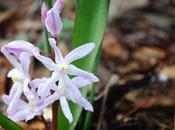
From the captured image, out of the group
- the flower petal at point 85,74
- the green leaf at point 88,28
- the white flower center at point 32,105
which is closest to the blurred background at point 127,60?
the green leaf at point 88,28

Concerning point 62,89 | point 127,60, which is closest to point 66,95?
point 62,89

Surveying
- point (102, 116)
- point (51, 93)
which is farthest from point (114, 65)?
point (51, 93)

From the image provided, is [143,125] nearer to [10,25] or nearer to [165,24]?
[165,24]

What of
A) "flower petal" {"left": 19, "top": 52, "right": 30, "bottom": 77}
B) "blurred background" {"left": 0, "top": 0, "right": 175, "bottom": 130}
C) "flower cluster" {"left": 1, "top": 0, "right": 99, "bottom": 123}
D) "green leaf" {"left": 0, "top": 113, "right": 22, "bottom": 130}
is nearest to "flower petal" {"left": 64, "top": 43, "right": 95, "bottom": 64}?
"flower cluster" {"left": 1, "top": 0, "right": 99, "bottom": 123}

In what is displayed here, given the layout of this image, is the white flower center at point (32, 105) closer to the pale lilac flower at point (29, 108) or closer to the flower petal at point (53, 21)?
the pale lilac flower at point (29, 108)

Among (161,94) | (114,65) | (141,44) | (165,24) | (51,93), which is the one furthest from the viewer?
(165,24)

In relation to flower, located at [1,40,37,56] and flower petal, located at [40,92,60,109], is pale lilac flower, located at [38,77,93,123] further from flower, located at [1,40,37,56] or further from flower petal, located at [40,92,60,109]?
flower, located at [1,40,37,56]

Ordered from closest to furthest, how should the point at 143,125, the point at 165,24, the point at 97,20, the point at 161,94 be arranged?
the point at 97,20 < the point at 143,125 < the point at 161,94 < the point at 165,24
